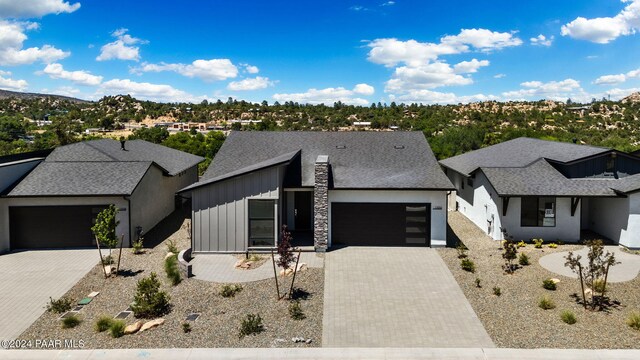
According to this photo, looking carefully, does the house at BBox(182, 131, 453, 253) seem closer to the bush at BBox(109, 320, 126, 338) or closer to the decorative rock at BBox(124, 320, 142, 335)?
the decorative rock at BBox(124, 320, 142, 335)

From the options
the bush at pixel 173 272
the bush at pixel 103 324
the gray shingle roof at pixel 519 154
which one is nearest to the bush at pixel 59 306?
the bush at pixel 103 324

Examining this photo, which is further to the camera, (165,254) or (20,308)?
(165,254)

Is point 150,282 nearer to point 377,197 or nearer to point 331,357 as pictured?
point 331,357

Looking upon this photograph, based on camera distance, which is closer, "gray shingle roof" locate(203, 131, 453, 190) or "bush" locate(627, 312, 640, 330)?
"bush" locate(627, 312, 640, 330)

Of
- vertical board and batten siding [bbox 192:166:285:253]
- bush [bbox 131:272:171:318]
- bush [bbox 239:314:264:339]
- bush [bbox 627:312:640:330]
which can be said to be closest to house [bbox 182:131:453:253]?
vertical board and batten siding [bbox 192:166:285:253]

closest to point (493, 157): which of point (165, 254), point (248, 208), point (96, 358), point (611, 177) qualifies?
point (611, 177)

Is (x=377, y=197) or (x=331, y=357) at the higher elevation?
(x=377, y=197)

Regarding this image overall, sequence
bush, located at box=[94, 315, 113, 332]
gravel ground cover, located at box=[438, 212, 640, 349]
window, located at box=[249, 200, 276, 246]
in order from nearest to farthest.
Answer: gravel ground cover, located at box=[438, 212, 640, 349], bush, located at box=[94, 315, 113, 332], window, located at box=[249, 200, 276, 246]

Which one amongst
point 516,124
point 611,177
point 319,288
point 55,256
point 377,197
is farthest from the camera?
point 516,124
